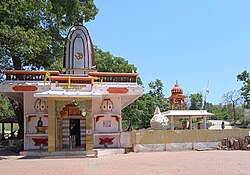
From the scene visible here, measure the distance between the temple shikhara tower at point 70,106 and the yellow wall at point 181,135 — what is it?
1060 millimetres

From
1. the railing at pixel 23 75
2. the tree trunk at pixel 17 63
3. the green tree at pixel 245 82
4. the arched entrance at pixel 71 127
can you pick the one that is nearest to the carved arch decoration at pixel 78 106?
the arched entrance at pixel 71 127

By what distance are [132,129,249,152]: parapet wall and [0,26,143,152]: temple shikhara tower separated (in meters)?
1.03

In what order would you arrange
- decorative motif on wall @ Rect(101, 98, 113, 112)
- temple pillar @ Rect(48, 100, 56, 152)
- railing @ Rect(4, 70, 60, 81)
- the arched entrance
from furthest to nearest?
decorative motif on wall @ Rect(101, 98, 113, 112) → the arched entrance → railing @ Rect(4, 70, 60, 81) → temple pillar @ Rect(48, 100, 56, 152)

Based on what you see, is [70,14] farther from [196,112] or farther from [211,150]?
[196,112]

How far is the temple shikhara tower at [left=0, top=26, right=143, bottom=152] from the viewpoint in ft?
58.4

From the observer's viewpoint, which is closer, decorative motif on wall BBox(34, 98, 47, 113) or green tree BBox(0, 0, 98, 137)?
green tree BBox(0, 0, 98, 137)

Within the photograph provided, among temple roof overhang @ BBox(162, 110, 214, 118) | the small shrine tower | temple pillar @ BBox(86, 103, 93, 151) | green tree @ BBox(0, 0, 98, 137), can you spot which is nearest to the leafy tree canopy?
green tree @ BBox(0, 0, 98, 137)

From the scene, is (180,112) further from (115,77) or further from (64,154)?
(64,154)

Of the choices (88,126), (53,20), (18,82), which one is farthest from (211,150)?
(53,20)

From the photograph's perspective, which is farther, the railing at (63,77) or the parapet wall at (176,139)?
the parapet wall at (176,139)

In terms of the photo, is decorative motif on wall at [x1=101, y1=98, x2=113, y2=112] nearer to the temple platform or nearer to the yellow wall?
the yellow wall

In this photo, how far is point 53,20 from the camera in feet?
76.6

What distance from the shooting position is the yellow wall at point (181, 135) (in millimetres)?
19750

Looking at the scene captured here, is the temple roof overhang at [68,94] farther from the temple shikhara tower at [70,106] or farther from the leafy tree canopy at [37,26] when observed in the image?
the leafy tree canopy at [37,26]
